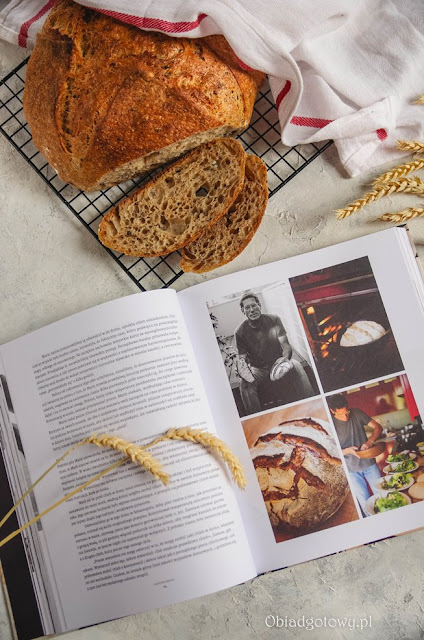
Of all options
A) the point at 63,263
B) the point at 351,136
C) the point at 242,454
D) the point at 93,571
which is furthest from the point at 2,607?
the point at 351,136

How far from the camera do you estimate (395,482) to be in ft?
3.32

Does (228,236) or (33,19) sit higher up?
(33,19)

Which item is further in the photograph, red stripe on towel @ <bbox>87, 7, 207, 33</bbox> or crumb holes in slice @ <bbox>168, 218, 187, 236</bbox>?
crumb holes in slice @ <bbox>168, 218, 187, 236</bbox>

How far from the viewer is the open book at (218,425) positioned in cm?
98

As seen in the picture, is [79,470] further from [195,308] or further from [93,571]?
[195,308]

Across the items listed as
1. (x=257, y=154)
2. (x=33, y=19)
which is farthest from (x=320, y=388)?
(x=33, y=19)

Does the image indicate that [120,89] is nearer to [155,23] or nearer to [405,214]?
[155,23]

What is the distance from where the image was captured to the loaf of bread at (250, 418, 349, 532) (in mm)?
1011

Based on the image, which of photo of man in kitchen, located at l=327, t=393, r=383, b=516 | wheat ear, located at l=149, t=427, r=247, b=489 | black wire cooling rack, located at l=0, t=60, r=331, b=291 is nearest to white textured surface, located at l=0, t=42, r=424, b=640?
black wire cooling rack, located at l=0, t=60, r=331, b=291

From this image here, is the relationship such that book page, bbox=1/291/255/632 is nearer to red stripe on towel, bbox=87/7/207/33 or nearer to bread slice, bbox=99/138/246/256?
bread slice, bbox=99/138/246/256

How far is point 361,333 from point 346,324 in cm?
3

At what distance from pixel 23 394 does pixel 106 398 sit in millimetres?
162

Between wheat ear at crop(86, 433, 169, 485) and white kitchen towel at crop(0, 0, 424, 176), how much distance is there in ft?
1.94

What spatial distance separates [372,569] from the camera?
1.05 metres
